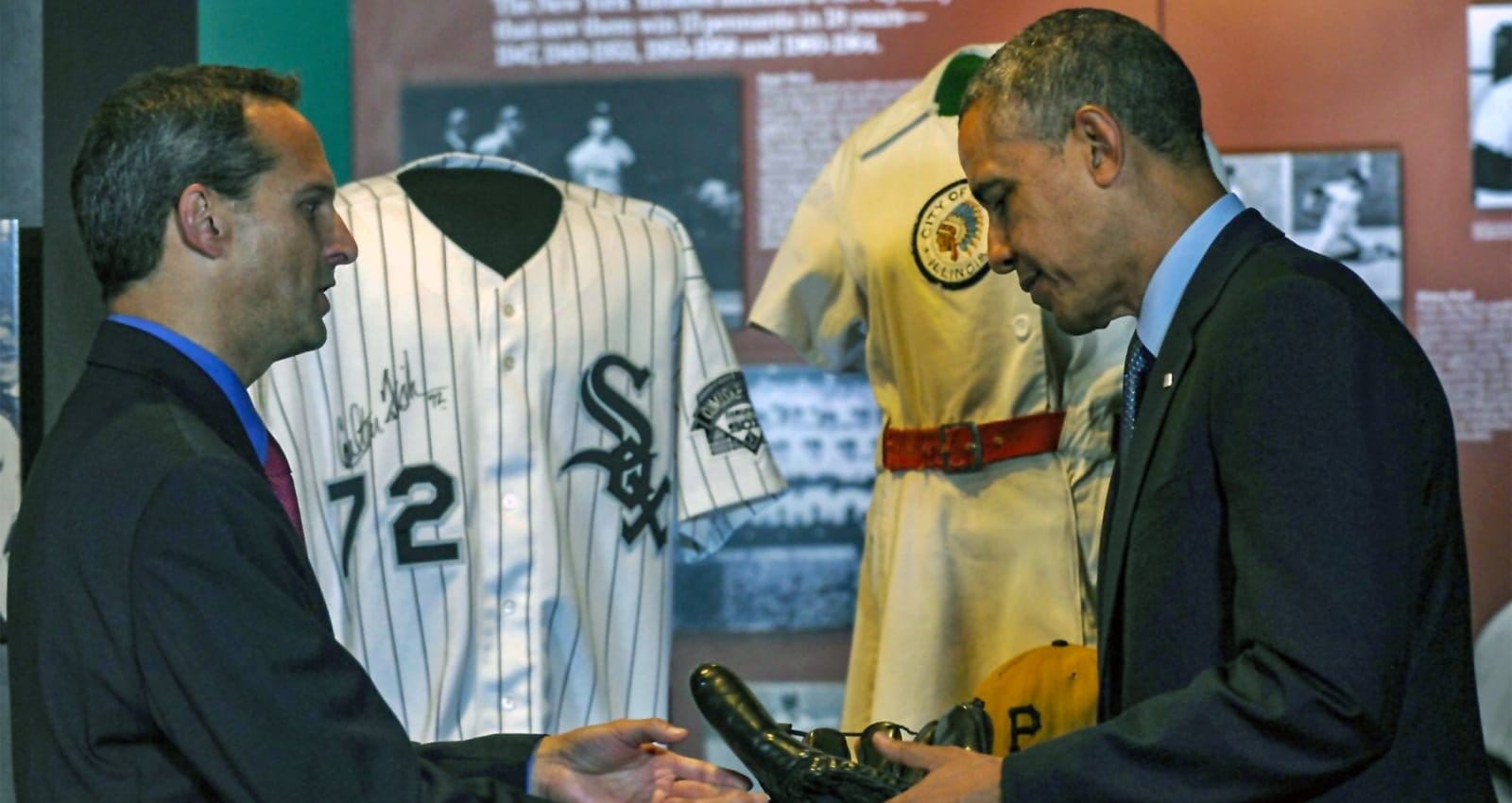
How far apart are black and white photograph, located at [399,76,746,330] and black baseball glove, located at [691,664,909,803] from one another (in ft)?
6.74

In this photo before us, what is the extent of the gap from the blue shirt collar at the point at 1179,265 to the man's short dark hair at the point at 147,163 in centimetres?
93

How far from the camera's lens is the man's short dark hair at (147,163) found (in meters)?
1.93

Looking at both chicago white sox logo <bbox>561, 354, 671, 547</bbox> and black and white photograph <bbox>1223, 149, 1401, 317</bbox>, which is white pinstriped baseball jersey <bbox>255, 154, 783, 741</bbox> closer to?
chicago white sox logo <bbox>561, 354, 671, 547</bbox>

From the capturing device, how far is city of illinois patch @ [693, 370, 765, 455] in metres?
3.05

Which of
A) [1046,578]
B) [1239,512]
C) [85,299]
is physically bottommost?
[1046,578]

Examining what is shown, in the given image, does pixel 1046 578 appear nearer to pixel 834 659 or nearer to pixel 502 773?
pixel 502 773

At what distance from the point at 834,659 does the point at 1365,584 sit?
2.70 metres

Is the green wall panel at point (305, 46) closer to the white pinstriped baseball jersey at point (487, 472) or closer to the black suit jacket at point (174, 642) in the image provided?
the white pinstriped baseball jersey at point (487, 472)

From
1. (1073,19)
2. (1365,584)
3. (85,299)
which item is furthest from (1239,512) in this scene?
(85,299)

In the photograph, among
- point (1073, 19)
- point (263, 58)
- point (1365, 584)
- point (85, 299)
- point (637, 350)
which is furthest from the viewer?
point (263, 58)

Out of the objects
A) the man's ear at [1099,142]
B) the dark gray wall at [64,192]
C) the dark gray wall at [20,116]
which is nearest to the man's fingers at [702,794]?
the man's ear at [1099,142]

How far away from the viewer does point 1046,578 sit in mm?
3041

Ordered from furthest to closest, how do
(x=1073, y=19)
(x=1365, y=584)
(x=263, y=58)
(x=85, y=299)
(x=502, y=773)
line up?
1. (x=263, y=58)
2. (x=85, y=299)
3. (x=502, y=773)
4. (x=1073, y=19)
5. (x=1365, y=584)

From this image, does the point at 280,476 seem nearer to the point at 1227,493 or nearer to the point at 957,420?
the point at 1227,493
